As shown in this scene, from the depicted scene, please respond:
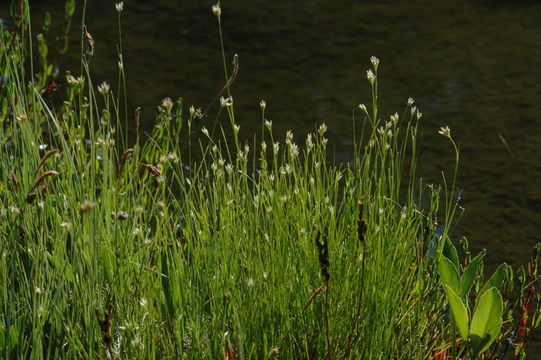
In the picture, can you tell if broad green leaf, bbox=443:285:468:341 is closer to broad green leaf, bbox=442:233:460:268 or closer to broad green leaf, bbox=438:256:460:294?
broad green leaf, bbox=438:256:460:294

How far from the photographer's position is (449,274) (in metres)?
2.57

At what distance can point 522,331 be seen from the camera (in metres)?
2.80

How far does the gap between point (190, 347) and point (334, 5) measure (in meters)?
5.23

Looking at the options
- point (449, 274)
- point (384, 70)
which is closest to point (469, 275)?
point (449, 274)

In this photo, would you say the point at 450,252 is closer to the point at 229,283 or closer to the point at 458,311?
the point at 458,311

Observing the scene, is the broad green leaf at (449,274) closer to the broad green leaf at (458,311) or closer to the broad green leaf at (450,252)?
the broad green leaf at (458,311)

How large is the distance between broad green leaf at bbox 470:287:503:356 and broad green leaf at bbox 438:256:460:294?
0.09m

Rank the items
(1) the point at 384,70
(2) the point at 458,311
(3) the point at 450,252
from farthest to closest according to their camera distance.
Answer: (1) the point at 384,70 < (3) the point at 450,252 < (2) the point at 458,311

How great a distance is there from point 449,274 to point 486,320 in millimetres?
171

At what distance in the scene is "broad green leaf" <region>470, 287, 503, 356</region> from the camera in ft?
7.94

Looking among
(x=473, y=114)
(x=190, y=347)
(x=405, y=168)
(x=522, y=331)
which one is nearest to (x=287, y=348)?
(x=190, y=347)

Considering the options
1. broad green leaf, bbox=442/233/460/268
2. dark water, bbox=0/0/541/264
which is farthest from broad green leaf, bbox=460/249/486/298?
dark water, bbox=0/0/541/264

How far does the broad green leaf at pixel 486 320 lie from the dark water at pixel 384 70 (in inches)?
71.2

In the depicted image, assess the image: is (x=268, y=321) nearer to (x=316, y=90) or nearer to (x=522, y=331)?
(x=522, y=331)
